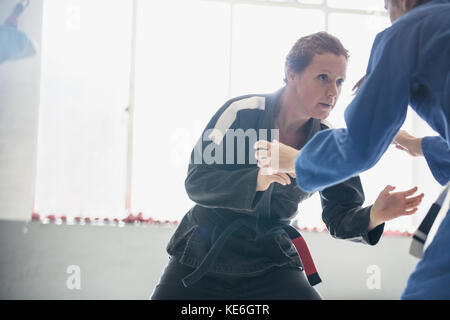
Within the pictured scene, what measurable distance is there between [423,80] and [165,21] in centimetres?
306

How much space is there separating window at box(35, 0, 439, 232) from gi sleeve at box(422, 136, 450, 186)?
8.50 ft

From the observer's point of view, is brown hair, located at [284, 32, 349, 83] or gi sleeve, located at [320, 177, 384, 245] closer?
gi sleeve, located at [320, 177, 384, 245]

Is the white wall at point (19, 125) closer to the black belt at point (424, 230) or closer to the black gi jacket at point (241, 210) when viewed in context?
the black gi jacket at point (241, 210)

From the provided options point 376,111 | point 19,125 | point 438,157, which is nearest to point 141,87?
point 19,125

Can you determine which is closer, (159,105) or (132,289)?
(132,289)

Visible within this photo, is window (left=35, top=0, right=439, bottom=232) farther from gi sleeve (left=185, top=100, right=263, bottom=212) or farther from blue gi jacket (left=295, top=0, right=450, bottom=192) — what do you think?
blue gi jacket (left=295, top=0, right=450, bottom=192)

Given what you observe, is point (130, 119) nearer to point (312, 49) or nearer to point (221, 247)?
point (312, 49)

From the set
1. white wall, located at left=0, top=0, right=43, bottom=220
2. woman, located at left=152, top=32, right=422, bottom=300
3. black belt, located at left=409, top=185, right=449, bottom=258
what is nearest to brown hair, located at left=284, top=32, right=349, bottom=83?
woman, located at left=152, top=32, right=422, bottom=300

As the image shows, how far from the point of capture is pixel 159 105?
3.55m

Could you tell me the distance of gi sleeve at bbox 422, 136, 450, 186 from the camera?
976 millimetres

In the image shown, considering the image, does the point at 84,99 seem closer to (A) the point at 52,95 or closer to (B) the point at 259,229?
(A) the point at 52,95
